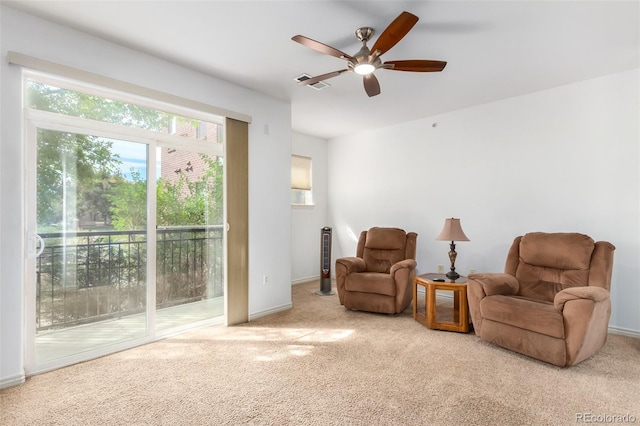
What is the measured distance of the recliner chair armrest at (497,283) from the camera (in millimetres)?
3018

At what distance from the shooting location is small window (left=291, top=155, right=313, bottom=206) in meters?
5.71

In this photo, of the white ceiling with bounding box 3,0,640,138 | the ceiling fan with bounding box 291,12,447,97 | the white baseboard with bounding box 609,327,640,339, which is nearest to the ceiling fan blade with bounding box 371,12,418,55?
the ceiling fan with bounding box 291,12,447,97

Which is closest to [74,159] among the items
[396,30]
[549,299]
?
[396,30]

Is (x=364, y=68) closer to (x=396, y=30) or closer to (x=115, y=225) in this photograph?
(x=396, y=30)

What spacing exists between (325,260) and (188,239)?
7.20 ft

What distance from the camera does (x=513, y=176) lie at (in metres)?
4.09

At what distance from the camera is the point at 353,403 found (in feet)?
6.79

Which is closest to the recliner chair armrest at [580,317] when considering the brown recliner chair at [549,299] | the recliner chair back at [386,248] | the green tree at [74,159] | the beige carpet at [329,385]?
the brown recliner chair at [549,299]

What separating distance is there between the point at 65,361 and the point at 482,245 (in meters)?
4.60

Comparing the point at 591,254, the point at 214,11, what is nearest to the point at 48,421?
the point at 214,11

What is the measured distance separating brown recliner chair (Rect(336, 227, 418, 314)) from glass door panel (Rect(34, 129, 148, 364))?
2.25 metres

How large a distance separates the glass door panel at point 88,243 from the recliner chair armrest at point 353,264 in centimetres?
224

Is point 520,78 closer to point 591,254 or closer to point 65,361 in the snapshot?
point 591,254

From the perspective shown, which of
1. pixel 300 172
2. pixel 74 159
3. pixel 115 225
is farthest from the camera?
pixel 300 172
